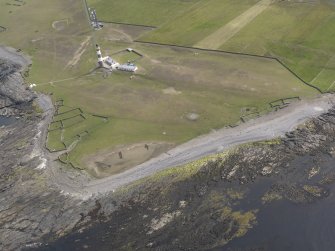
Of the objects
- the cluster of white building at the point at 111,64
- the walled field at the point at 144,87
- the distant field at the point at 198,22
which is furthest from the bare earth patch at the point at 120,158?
the distant field at the point at 198,22

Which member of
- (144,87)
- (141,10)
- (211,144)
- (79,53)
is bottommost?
(211,144)

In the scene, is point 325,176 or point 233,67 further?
A: point 233,67

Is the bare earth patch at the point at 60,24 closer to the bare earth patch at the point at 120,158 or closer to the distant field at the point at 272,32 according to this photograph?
the distant field at the point at 272,32

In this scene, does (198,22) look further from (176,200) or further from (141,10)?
(176,200)

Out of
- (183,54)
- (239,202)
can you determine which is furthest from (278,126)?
(183,54)

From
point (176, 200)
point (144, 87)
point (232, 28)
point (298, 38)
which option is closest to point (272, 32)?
point (298, 38)

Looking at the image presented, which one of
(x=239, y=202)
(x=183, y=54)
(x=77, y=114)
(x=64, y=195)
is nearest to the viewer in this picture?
(x=239, y=202)

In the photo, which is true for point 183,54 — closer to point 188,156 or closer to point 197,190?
point 188,156
